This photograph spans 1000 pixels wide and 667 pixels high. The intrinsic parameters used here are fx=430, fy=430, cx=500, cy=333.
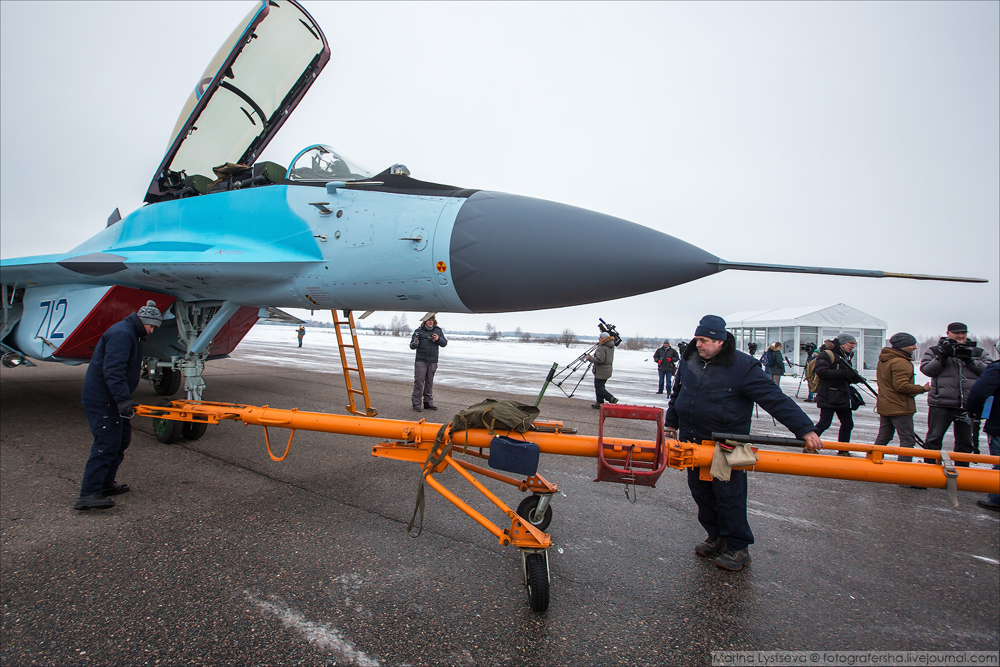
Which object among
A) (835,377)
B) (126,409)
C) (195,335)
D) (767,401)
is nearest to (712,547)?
(767,401)

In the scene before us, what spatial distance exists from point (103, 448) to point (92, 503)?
366 mm

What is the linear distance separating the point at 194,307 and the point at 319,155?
8.06 feet

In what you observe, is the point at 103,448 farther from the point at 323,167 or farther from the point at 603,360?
the point at 603,360

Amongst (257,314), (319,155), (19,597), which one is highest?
(319,155)

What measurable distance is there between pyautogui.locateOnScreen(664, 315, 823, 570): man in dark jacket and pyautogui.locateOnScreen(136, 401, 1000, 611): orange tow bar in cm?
26

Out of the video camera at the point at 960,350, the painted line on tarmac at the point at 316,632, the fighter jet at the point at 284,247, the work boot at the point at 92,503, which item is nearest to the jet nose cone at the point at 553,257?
the fighter jet at the point at 284,247

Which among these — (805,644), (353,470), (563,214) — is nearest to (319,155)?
(563,214)

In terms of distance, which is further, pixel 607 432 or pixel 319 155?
pixel 607 432

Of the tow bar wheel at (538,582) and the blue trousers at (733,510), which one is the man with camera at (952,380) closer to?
the blue trousers at (733,510)

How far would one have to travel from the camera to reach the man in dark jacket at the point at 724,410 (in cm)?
244

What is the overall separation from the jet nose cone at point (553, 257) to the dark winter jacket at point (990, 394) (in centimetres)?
342

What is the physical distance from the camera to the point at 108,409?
123 inches

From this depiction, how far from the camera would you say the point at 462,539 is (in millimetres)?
2695

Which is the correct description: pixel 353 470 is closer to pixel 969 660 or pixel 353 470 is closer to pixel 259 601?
pixel 259 601
